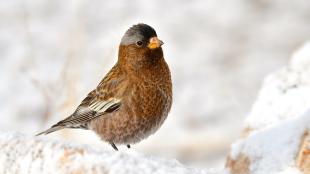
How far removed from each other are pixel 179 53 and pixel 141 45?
5292 millimetres

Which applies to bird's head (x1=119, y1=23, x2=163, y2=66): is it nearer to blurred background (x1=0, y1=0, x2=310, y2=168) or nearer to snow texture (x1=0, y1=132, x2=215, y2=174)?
snow texture (x1=0, y1=132, x2=215, y2=174)

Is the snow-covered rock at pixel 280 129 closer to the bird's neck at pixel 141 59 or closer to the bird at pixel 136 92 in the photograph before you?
the bird at pixel 136 92

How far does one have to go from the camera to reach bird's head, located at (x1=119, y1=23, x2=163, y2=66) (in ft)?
20.5

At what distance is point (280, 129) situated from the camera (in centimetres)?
591

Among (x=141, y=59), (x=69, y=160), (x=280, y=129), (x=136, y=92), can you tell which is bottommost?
(x=69, y=160)

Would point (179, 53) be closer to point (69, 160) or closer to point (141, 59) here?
point (141, 59)

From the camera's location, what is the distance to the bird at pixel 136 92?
6.21 metres

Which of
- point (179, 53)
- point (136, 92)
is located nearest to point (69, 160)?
point (136, 92)

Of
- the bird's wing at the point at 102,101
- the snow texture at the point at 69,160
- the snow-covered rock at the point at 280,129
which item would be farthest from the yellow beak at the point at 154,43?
the snow texture at the point at 69,160

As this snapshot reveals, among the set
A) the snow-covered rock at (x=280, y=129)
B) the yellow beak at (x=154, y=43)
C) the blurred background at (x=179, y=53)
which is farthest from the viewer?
the blurred background at (x=179, y=53)

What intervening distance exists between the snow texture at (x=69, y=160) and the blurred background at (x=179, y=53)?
5.19 metres

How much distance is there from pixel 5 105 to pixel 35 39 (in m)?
1.36

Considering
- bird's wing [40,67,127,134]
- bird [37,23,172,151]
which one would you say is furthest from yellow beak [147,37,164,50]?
bird's wing [40,67,127,134]

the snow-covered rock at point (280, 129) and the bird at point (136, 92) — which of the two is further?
the bird at point (136, 92)
